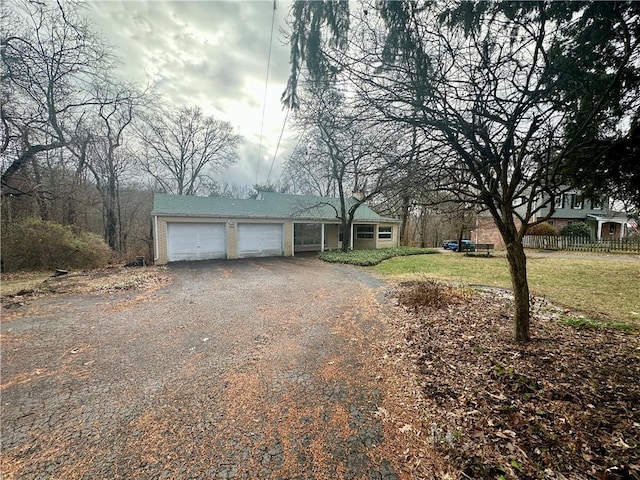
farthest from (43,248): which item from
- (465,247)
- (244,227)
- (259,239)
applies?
(465,247)

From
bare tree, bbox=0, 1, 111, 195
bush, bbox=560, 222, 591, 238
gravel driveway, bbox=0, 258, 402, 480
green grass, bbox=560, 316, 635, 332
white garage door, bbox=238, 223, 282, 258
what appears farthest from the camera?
bush, bbox=560, 222, 591, 238

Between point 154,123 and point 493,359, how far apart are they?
25.3m

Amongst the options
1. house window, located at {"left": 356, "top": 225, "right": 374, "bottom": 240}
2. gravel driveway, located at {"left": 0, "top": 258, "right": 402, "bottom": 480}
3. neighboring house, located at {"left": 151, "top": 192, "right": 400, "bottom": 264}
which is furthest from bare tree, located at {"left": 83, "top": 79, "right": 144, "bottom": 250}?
house window, located at {"left": 356, "top": 225, "right": 374, "bottom": 240}

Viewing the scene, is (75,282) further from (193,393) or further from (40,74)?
(193,393)

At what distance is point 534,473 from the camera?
1.85m

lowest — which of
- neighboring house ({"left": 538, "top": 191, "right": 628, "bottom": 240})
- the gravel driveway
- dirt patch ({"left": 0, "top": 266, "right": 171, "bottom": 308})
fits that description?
the gravel driveway

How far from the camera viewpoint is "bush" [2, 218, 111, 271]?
9.71 m

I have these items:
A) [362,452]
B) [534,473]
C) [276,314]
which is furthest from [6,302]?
[534,473]

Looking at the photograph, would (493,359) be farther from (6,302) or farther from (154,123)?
(154,123)

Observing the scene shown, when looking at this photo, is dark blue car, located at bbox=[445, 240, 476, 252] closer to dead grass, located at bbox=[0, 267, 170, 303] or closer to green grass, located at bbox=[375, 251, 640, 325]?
green grass, located at bbox=[375, 251, 640, 325]

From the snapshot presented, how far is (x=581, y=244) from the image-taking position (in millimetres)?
17500

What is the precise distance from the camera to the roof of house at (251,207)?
13.3 m

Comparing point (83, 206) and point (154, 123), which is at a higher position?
point (154, 123)

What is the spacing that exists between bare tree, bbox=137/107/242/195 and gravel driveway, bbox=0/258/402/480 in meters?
18.5
